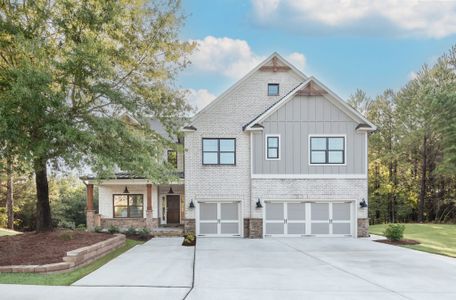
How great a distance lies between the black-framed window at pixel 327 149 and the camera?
1942 cm

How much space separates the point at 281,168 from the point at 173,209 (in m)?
8.07

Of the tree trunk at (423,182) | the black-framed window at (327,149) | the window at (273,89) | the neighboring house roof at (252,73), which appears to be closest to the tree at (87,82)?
the neighboring house roof at (252,73)

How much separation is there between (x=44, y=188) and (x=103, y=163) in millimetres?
4097

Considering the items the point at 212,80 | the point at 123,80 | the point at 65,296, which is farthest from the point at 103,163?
the point at 212,80

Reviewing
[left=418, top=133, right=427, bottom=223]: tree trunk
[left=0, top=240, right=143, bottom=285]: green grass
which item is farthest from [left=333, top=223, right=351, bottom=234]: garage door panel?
[left=418, top=133, right=427, bottom=223]: tree trunk

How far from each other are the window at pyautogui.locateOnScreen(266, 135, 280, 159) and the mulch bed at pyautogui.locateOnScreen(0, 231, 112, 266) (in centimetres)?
894

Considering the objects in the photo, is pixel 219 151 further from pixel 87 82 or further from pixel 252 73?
pixel 87 82

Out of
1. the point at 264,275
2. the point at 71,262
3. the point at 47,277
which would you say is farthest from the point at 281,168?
the point at 47,277

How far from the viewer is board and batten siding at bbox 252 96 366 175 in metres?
19.3

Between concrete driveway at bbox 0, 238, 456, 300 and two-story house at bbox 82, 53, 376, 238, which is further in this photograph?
two-story house at bbox 82, 53, 376, 238

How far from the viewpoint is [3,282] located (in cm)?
845

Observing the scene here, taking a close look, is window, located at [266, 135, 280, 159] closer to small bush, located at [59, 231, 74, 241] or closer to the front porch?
the front porch

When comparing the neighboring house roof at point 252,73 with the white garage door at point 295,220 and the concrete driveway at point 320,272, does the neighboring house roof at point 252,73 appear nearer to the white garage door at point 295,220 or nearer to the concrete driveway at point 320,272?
the white garage door at point 295,220

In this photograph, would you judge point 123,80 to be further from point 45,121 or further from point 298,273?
point 298,273
